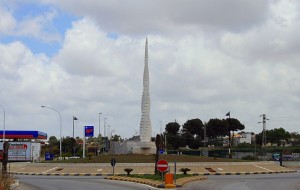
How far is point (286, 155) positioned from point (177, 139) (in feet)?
237

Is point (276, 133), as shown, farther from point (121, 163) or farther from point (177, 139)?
point (121, 163)

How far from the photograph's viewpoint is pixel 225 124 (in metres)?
164

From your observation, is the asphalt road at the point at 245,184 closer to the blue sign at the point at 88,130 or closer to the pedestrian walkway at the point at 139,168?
the pedestrian walkway at the point at 139,168

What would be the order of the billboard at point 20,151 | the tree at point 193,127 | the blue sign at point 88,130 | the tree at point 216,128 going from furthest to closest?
the tree at point 216,128, the tree at point 193,127, the billboard at point 20,151, the blue sign at point 88,130

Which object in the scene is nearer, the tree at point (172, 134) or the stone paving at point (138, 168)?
the stone paving at point (138, 168)

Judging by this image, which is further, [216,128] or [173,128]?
[216,128]

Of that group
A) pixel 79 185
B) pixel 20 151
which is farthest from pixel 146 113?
pixel 79 185

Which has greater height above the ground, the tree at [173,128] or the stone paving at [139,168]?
the tree at [173,128]

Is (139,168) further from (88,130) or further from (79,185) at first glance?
(88,130)

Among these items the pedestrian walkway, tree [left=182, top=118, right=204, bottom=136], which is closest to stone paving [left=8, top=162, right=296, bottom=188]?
the pedestrian walkway

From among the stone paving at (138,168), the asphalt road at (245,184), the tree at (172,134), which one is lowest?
the stone paving at (138,168)

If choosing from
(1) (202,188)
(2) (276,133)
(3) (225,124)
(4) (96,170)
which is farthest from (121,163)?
(2) (276,133)

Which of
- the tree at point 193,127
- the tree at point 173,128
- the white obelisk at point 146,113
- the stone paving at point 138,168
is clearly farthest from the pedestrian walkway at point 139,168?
the tree at point 193,127

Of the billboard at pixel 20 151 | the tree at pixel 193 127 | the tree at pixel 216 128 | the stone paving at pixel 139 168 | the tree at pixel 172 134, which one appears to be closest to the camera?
the stone paving at pixel 139 168
